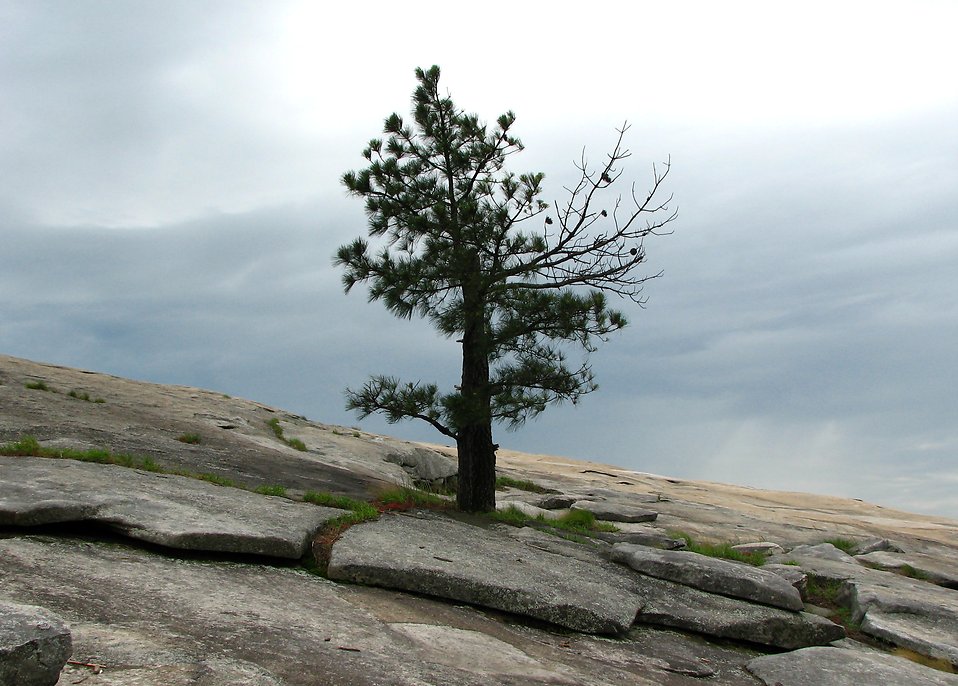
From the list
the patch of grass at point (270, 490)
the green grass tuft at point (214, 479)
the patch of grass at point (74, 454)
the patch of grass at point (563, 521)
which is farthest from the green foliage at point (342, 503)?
the patch of grass at point (563, 521)

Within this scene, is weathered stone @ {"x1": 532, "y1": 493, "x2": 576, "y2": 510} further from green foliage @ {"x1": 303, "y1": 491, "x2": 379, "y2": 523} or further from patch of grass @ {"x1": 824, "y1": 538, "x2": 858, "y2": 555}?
green foliage @ {"x1": 303, "y1": 491, "x2": 379, "y2": 523}

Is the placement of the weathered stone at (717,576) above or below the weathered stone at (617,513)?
below

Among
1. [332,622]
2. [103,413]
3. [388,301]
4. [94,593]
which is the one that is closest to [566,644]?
[332,622]

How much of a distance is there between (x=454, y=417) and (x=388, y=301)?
7.89 feet

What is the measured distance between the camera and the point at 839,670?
A: 8.48 m

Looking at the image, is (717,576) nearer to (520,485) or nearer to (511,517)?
(511,517)

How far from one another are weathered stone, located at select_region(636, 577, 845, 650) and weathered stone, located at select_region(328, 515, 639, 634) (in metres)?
0.34

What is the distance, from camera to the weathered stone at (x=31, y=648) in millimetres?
4418

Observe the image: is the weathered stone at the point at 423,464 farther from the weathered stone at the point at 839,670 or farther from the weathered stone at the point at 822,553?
the weathered stone at the point at 839,670

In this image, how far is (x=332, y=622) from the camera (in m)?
6.90

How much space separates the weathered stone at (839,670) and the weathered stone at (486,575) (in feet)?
5.12

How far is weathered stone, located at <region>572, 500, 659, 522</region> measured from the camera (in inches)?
687

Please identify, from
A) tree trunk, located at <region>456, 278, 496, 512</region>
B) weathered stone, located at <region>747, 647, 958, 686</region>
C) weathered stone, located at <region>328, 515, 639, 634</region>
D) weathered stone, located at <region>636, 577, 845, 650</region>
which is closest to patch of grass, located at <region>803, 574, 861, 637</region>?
weathered stone, located at <region>636, 577, 845, 650</region>

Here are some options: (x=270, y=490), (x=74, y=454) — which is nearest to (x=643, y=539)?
(x=270, y=490)
